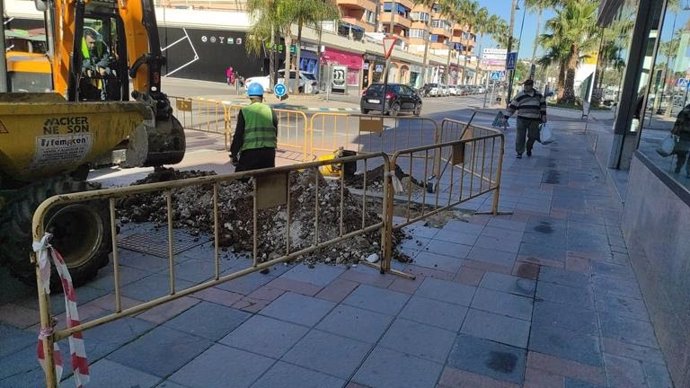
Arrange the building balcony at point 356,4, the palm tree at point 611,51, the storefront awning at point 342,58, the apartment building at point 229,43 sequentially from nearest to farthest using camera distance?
1. the palm tree at point 611,51
2. the apartment building at point 229,43
3. the storefront awning at point 342,58
4. the building balcony at point 356,4

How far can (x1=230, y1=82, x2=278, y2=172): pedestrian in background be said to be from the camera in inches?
255

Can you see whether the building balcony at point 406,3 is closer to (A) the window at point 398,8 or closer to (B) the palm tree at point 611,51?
(A) the window at point 398,8

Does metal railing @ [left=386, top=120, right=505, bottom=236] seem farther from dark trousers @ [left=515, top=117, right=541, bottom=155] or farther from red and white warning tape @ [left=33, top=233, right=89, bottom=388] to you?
red and white warning tape @ [left=33, top=233, right=89, bottom=388]

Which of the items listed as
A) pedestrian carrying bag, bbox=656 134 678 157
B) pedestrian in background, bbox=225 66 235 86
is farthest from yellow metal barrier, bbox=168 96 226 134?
pedestrian in background, bbox=225 66 235 86

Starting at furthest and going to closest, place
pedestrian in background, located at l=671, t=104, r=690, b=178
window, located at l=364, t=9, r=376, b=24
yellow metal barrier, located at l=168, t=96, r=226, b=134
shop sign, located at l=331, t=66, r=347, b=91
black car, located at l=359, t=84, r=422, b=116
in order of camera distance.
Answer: window, located at l=364, t=9, r=376, b=24 → shop sign, located at l=331, t=66, r=347, b=91 → black car, located at l=359, t=84, r=422, b=116 → yellow metal barrier, located at l=168, t=96, r=226, b=134 → pedestrian in background, located at l=671, t=104, r=690, b=178

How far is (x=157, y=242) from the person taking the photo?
5.47 meters

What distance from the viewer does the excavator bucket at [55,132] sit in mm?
3889

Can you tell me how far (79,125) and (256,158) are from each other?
250cm

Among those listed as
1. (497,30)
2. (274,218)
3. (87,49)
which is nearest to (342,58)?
(87,49)

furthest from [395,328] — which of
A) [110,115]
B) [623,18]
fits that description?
[623,18]

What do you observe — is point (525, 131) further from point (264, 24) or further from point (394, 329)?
point (264, 24)

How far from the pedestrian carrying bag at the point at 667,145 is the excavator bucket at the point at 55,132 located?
5139 millimetres

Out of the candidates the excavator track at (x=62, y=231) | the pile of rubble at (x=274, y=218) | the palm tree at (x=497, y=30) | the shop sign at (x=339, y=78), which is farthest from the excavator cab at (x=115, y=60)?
A: the palm tree at (x=497, y=30)

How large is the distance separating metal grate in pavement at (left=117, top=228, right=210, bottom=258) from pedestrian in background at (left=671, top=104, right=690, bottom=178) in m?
4.58
